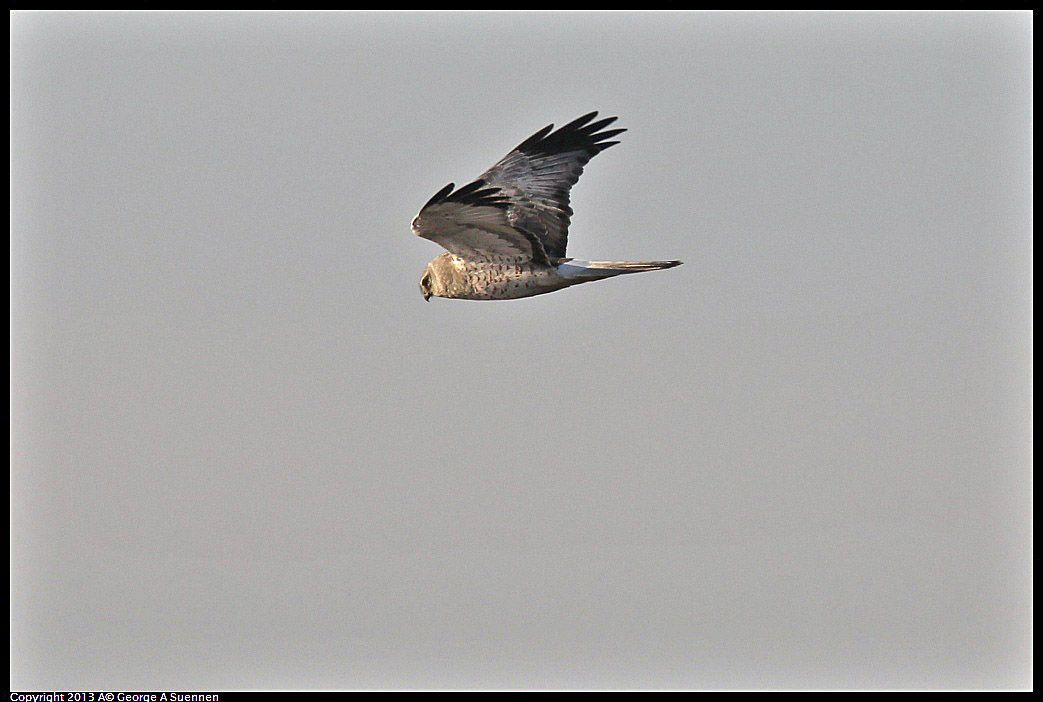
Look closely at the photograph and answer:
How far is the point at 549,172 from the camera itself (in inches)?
490

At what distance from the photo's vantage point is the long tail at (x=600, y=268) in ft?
37.6

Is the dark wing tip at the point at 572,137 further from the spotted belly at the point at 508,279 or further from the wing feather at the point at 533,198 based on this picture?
the spotted belly at the point at 508,279

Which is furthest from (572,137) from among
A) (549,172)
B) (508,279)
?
(508,279)

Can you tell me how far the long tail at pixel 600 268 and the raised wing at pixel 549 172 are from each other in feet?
1.27

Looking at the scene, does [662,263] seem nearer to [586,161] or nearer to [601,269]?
[601,269]

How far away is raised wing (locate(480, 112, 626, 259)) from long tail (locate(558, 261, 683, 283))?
39 cm

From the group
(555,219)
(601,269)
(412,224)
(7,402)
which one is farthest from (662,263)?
(7,402)

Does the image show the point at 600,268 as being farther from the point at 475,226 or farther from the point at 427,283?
the point at 427,283

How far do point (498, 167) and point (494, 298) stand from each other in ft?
3.96

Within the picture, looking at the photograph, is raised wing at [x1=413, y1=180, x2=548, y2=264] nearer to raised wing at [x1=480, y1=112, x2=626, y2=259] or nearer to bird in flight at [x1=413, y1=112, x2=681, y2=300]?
bird in flight at [x1=413, y1=112, x2=681, y2=300]

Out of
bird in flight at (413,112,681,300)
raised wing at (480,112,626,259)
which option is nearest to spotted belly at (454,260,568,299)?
bird in flight at (413,112,681,300)

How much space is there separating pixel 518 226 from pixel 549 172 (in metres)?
0.92

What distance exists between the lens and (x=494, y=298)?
1216cm

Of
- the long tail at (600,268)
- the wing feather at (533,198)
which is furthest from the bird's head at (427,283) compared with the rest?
the long tail at (600,268)
